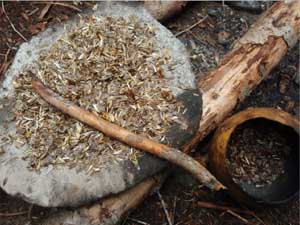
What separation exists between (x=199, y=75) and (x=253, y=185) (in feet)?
2.42

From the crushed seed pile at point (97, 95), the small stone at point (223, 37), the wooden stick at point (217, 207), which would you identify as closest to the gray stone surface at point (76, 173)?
the crushed seed pile at point (97, 95)

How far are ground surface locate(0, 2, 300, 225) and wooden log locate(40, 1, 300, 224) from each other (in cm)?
26

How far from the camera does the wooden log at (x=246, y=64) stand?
2582mm

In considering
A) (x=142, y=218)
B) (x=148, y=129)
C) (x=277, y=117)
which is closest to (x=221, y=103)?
(x=277, y=117)

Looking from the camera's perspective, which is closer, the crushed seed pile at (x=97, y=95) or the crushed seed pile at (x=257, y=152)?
the crushed seed pile at (x=97, y=95)

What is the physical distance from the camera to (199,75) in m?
2.99

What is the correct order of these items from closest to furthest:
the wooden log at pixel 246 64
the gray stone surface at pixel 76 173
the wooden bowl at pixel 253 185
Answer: the gray stone surface at pixel 76 173 < the wooden bowl at pixel 253 185 < the wooden log at pixel 246 64

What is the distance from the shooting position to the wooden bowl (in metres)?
2.44

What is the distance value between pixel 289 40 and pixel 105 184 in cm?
134

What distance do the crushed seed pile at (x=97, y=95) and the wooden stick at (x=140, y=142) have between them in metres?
0.04

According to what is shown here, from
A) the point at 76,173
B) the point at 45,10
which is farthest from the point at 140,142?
the point at 45,10

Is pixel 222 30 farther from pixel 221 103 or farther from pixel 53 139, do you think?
pixel 53 139

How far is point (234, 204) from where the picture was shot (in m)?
2.69

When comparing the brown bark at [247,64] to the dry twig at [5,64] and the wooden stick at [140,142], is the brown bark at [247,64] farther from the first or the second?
the dry twig at [5,64]
